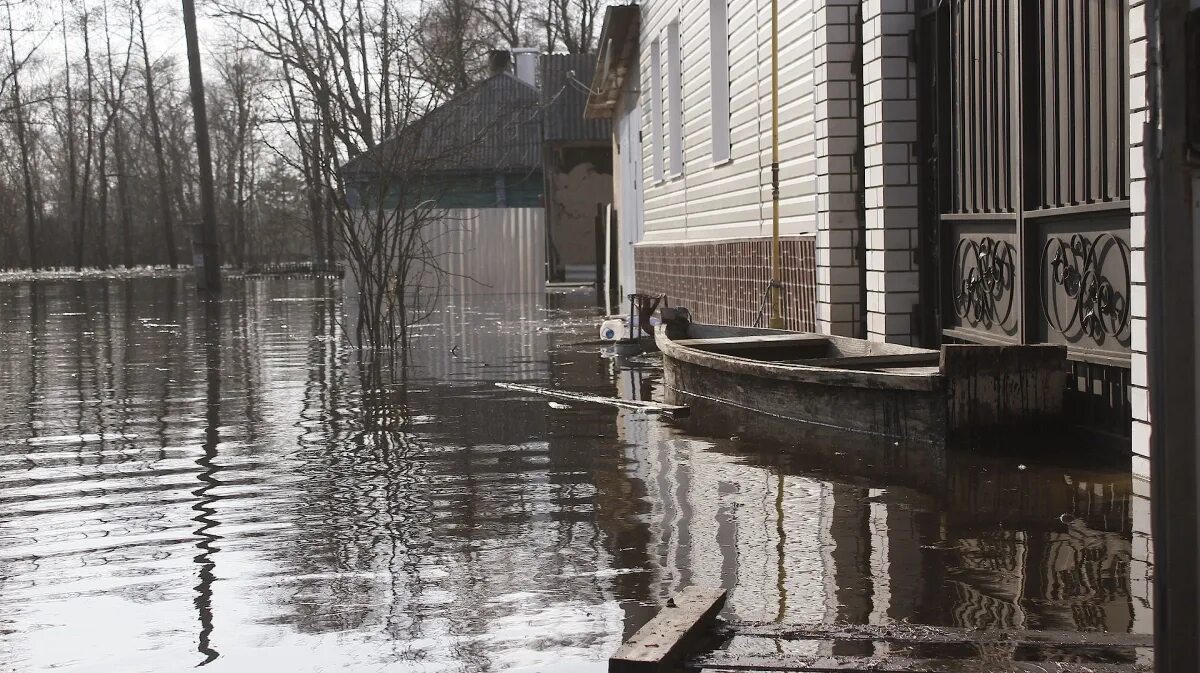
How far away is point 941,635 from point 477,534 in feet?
7.89

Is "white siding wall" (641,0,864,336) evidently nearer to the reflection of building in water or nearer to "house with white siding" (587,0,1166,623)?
"house with white siding" (587,0,1166,623)

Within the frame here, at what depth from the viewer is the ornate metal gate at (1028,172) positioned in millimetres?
7711

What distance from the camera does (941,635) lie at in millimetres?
4047

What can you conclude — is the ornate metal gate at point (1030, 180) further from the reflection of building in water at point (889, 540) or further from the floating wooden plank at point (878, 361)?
the reflection of building in water at point (889, 540)

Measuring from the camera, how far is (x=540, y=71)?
141ft

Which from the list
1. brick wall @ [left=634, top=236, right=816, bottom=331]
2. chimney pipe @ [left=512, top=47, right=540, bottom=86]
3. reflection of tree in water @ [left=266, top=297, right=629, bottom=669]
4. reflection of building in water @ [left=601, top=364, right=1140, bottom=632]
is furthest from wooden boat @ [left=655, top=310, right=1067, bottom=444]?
chimney pipe @ [left=512, top=47, right=540, bottom=86]

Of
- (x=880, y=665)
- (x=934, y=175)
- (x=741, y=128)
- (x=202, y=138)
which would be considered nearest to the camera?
(x=880, y=665)

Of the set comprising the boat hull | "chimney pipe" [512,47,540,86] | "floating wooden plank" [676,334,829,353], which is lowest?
the boat hull

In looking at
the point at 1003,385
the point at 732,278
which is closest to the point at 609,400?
the point at 1003,385

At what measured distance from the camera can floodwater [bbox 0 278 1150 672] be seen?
448cm

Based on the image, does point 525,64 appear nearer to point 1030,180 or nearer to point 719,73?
point 719,73

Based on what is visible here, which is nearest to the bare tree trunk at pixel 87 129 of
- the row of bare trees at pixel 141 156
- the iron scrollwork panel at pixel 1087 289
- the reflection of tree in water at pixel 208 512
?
the row of bare trees at pixel 141 156

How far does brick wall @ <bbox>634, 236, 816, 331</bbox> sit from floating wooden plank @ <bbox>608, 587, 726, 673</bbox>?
8383mm

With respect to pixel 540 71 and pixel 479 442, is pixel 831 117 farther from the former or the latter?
pixel 540 71
